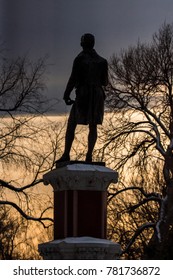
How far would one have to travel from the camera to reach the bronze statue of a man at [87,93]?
24469 mm

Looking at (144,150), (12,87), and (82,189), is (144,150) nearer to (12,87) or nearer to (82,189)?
(12,87)

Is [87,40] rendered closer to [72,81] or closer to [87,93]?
[72,81]

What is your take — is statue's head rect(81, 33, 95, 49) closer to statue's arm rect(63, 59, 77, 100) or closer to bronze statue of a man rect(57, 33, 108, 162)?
bronze statue of a man rect(57, 33, 108, 162)

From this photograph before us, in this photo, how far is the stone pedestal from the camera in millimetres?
23422

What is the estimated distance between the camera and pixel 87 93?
24.6 meters

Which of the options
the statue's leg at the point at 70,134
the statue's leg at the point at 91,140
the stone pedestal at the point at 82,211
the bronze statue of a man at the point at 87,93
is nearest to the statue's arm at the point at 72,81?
the bronze statue of a man at the point at 87,93

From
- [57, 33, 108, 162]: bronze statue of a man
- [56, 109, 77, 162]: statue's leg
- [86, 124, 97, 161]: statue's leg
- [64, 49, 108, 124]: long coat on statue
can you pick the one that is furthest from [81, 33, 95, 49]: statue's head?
[86, 124, 97, 161]: statue's leg

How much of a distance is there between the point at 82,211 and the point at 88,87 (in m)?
2.51

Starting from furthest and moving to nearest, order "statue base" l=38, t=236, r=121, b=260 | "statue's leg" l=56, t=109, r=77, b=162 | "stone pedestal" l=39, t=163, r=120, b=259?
"statue's leg" l=56, t=109, r=77, b=162
"stone pedestal" l=39, t=163, r=120, b=259
"statue base" l=38, t=236, r=121, b=260

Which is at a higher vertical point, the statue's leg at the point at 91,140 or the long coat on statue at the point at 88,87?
the long coat on statue at the point at 88,87

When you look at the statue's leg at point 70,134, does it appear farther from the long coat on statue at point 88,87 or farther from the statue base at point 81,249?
the statue base at point 81,249

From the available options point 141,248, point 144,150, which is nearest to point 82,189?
point 144,150

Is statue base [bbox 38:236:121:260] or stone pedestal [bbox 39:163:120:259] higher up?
stone pedestal [bbox 39:163:120:259]

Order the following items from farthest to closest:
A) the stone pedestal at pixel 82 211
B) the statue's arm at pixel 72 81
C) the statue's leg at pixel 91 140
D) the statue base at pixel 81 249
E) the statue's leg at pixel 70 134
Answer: the statue's arm at pixel 72 81 < the statue's leg at pixel 70 134 < the statue's leg at pixel 91 140 < the stone pedestal at pixel 82 211 < the statue base at pixel 81 249
